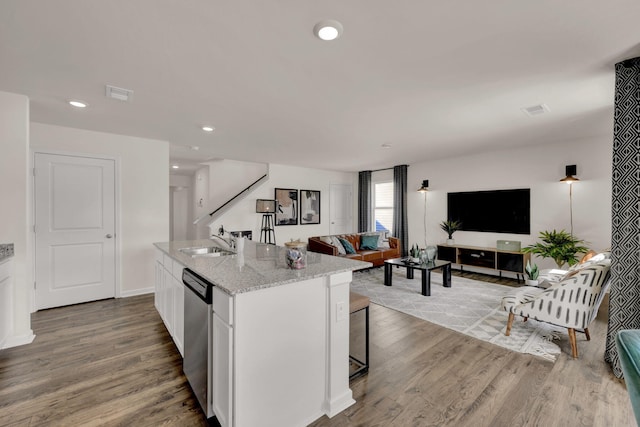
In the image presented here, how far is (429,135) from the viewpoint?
416cm

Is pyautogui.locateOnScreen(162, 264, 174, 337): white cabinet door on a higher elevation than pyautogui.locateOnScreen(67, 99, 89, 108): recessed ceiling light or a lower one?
lower

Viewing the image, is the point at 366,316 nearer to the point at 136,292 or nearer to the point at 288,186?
the point at 136,292

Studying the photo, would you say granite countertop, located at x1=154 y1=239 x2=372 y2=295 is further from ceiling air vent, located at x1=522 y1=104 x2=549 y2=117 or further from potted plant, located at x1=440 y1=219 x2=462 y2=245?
potted plant, located at x1=440 y1=219 x2=462 y2=245

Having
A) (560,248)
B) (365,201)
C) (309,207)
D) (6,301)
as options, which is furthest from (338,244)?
(6,301)

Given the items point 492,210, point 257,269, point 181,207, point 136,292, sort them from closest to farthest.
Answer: point 257,269, point 136,292, point 492,210, point 181,207

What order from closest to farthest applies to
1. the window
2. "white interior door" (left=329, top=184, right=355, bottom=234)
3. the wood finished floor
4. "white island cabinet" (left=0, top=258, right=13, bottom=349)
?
the wood finished floor, "white island cabinet" (left=0, top=258, right=13, bottom=349), the window, "white interior door" (left=329, top=184, right=355, bottom=234)

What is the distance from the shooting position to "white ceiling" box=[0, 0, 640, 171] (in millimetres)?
1597

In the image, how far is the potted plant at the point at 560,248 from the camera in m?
4.27

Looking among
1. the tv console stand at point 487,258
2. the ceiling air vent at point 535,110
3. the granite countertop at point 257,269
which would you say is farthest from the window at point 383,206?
the granite countertop at point 257,269

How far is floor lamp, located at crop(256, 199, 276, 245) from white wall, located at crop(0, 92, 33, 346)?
145 inches

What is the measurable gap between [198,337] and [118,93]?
236 centimetres

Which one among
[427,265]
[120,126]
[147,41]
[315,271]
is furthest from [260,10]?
[427,265]

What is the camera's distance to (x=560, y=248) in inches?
171

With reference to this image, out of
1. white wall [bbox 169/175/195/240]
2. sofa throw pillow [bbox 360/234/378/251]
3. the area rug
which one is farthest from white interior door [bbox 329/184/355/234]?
white wall [bbox 169/175/195/240]
